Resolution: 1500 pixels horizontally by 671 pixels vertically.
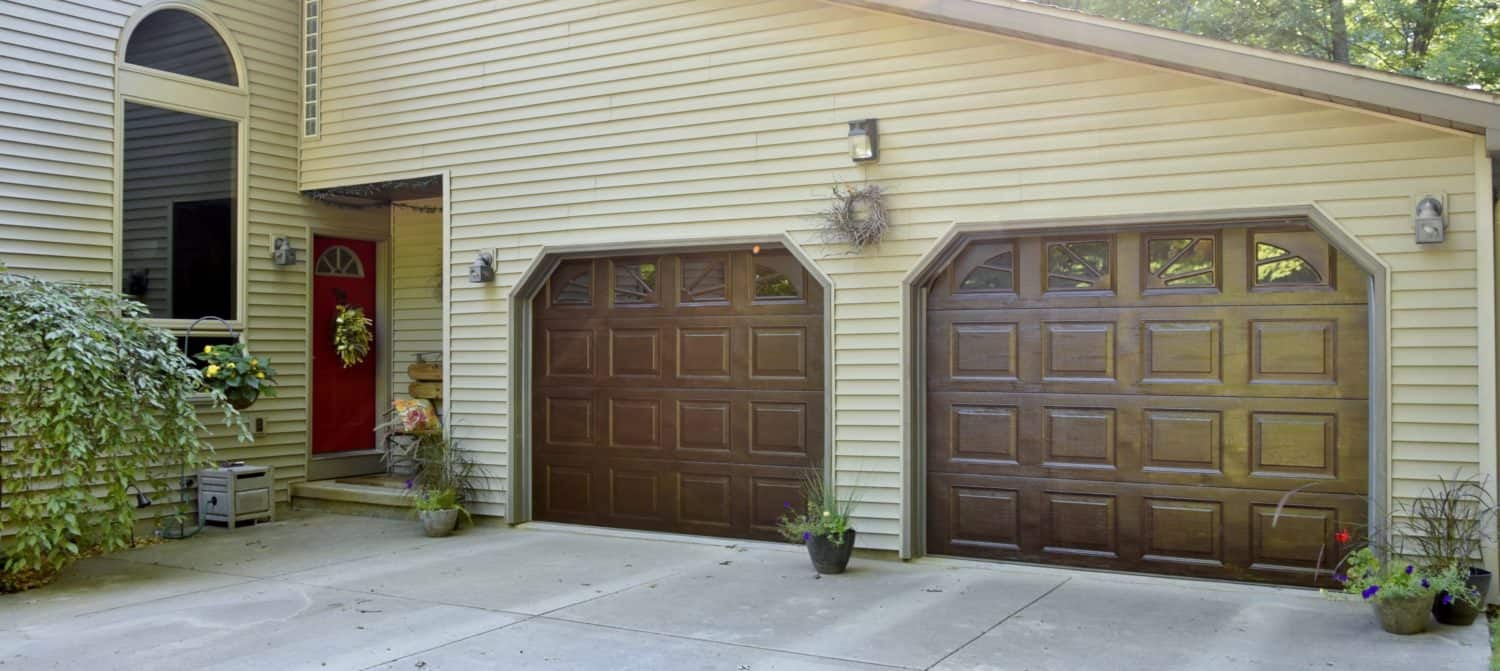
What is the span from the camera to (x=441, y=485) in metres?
8.48

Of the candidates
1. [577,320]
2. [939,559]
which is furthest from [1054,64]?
[577,320]

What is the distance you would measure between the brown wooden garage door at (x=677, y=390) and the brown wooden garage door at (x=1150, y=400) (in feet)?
3.33

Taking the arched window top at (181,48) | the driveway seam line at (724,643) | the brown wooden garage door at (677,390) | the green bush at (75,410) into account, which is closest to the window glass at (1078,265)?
the brown wooden garage door at (677,390)

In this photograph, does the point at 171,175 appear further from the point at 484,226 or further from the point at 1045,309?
the point at 1045,309

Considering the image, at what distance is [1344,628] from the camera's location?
5367 millimetres

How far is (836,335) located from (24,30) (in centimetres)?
599

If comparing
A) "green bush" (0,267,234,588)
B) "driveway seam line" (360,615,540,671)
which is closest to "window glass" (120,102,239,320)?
"green bush" (0,267,234,588)

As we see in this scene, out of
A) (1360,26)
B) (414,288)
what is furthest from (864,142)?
(1360,26)

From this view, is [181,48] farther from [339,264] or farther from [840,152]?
[840,152]

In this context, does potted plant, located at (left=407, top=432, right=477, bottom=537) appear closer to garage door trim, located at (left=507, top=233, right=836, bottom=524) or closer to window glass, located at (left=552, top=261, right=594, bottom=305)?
garage door trim, located at (left=507, top=233, right=836, bottom=524)

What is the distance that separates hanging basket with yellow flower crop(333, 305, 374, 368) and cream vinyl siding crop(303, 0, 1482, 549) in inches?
49.5

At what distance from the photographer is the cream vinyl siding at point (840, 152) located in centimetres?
580

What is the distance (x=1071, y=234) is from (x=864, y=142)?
1395mm

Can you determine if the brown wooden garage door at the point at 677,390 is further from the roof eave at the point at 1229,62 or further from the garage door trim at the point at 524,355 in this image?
the roof eave at the point at 1229,62
